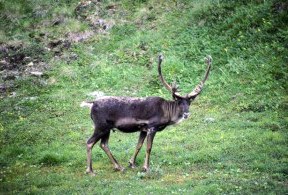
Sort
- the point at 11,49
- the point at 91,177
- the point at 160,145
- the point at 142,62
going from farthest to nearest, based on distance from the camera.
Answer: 1. the point at 11,49
2. the point at 142,62
3. the point at 160,145
4. the point at 91,177

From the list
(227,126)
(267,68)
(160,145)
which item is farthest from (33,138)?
(267,68)

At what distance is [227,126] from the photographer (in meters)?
19.3

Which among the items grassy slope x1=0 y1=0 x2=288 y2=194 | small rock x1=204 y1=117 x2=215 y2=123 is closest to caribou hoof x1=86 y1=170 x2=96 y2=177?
grassy slope x1=0 y1=0 x2=288 y2=194

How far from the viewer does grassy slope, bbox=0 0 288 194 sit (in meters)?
14.5

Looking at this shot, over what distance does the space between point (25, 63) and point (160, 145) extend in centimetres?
1387

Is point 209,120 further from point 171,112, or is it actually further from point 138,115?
point 138,115

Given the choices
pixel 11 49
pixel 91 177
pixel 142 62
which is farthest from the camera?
pixel 11 49

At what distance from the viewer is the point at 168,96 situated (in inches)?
927

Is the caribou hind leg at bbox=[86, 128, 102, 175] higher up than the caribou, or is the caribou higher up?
the caribou

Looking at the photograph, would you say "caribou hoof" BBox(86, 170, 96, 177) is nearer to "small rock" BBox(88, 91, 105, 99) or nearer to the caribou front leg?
the caribou front leg

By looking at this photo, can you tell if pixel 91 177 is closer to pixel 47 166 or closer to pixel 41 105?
pixel 47 166

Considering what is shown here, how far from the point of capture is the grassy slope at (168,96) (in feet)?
47.6

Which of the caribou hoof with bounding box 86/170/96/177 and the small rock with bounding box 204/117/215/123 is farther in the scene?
the small rock with bounding box 204/117/215/123

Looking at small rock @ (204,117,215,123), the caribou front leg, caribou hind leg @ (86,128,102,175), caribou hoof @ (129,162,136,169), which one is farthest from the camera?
small rock @ (204,117,215,123)
